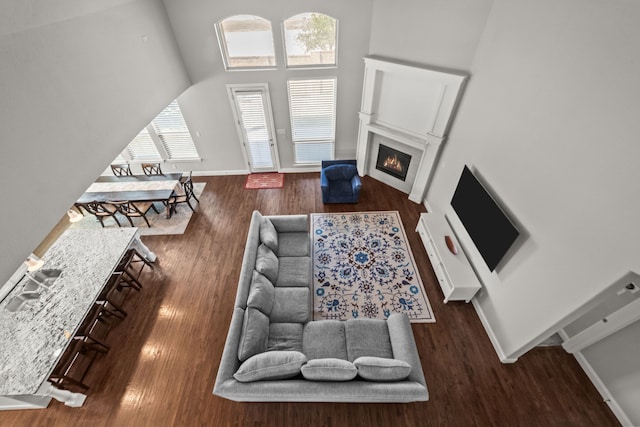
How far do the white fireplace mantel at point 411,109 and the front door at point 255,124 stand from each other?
2.26m

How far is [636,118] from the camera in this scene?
83.8 inches

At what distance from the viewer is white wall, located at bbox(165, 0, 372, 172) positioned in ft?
16.3

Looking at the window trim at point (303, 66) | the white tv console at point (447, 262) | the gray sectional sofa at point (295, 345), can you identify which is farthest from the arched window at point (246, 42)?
the white tv console at point (447, 262)

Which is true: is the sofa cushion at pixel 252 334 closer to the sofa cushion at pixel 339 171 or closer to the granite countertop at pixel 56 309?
the granite countertop at pixel 56 309

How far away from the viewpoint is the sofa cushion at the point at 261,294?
3.57m

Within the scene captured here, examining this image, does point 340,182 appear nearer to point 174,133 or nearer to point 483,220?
point 483,220

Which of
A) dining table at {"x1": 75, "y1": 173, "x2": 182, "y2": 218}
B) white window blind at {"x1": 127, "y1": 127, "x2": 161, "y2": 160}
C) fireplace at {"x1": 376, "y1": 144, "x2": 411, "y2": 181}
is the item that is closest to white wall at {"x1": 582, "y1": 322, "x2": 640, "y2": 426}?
fireplace at {"x1": 376, "y1": 144, "x2": 411, "y2": 181}

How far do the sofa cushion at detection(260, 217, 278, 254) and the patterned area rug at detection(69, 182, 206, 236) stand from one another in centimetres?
232

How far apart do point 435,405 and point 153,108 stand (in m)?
6.24

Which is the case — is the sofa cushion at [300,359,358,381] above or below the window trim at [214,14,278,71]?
below

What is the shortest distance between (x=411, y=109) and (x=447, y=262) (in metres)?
3.04

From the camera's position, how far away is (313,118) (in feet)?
21.1

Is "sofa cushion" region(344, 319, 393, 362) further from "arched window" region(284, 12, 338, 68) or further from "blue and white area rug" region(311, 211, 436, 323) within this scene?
"arched window" region(284, 12, 338, 68)

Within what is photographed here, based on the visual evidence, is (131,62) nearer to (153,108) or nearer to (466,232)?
(153,108)
